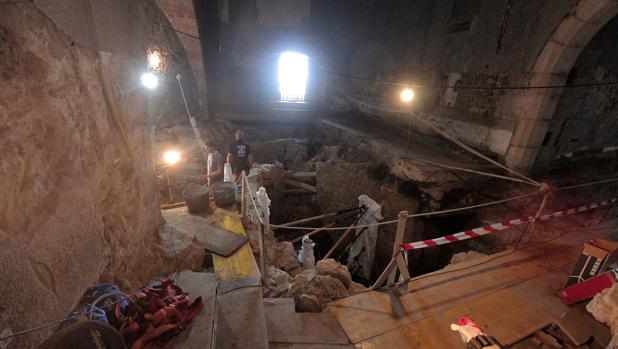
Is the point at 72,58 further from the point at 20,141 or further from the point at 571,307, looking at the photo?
the point at 571,307

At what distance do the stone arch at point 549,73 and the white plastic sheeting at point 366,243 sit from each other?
12.6ft

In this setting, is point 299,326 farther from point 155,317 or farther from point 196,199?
point 196,199

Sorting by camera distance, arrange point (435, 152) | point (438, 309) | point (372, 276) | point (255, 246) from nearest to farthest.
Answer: point (438, 309), point (255, 246), point (372, 276), point (435, 152)

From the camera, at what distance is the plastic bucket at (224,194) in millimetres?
5750

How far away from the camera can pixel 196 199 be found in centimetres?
536

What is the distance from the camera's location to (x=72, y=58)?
86.4 inches

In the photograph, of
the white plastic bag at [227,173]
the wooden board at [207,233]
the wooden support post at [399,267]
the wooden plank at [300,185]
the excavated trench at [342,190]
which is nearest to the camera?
the wooden support post at [399,267]

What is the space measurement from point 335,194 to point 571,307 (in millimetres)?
5947

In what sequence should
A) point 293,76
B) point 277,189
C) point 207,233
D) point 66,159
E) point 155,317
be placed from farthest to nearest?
point 293,76
point 277,189
point 207,233
point 155,317
point 66,159

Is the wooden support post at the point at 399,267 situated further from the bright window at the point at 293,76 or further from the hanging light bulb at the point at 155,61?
the bright window at the point at 293,76

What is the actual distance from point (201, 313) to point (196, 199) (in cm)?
295

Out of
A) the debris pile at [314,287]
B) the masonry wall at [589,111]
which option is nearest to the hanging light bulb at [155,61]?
the debris pile at [314,287]

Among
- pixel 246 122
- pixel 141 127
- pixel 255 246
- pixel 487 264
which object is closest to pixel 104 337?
pixel 141 127

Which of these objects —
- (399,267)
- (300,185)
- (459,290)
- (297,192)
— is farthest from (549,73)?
(297,192)
